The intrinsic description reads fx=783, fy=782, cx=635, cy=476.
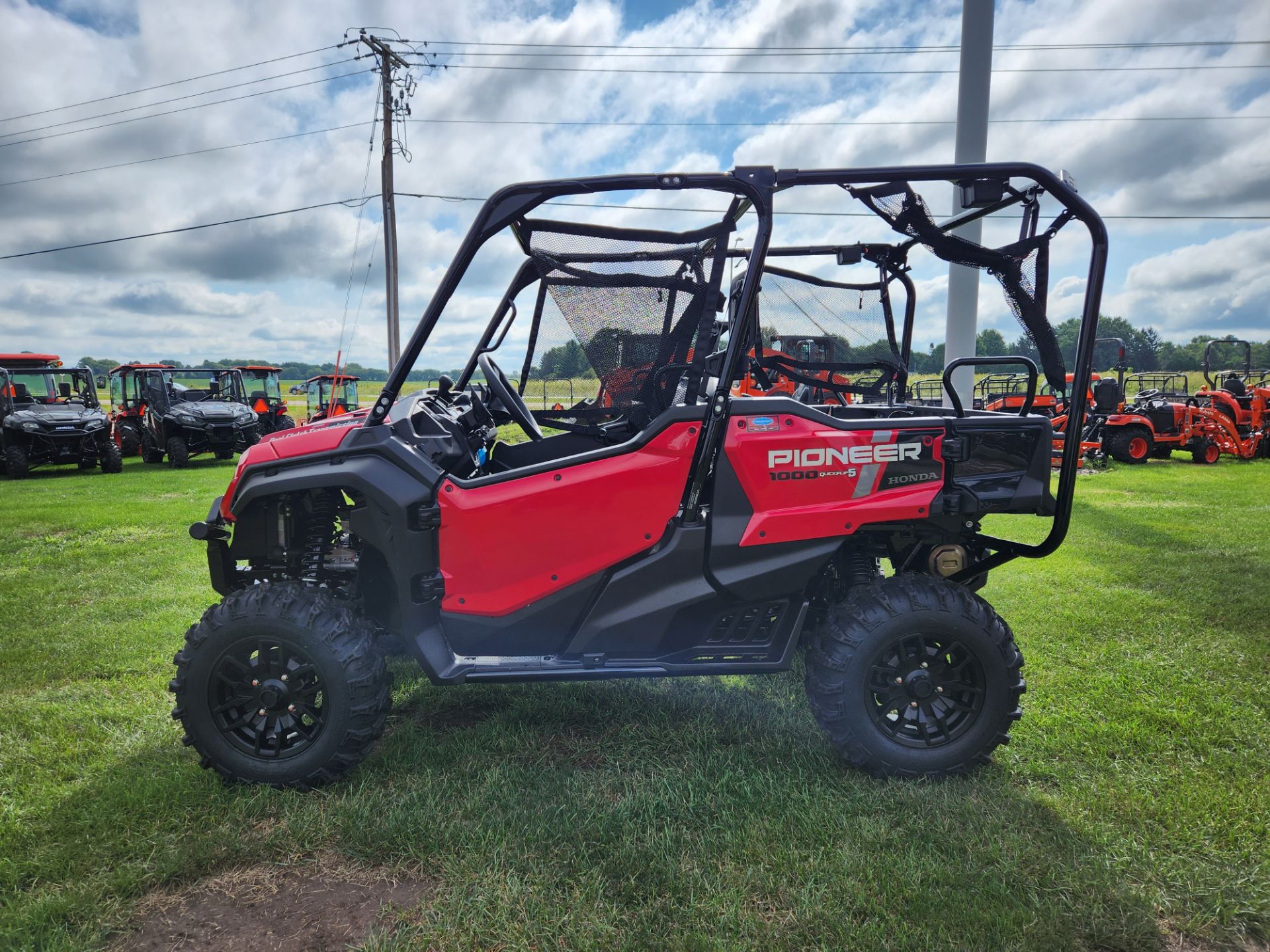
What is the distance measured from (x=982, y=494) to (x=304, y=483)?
255 centimetres

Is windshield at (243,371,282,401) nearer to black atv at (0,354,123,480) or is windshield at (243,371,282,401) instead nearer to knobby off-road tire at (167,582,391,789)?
black atv at (0,354,123,480)

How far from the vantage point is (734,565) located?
9.65 feet

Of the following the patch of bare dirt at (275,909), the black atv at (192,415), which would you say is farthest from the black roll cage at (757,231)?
the black atv at (192,415)

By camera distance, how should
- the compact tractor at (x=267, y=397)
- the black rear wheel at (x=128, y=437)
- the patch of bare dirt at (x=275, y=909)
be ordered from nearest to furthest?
the patch of bare dirt at (x=275, y=909), the black rear wheel at (x=128, y=437), the compact tractor at (x=267, y=397)

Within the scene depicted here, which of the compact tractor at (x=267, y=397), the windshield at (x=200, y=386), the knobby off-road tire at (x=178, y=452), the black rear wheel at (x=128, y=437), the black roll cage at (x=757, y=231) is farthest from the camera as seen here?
the compact tractor at (x=267, y=397)

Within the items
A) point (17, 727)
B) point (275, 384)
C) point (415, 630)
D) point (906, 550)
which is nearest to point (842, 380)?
point (906, 550)

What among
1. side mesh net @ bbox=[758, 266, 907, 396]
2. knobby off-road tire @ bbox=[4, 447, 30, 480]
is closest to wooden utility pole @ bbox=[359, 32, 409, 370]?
knobby off-road tire @ bbox=[4, 447, 30, 480]

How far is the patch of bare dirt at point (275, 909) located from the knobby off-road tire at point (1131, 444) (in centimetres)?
1466

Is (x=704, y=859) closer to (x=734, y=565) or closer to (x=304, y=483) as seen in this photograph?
(x=734, y=565)

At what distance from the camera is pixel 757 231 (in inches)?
111

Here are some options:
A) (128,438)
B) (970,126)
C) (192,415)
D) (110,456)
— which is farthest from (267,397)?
(970,126)

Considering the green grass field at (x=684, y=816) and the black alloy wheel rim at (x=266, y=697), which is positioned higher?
the black alloy wheel rim at (x=266, y=697)

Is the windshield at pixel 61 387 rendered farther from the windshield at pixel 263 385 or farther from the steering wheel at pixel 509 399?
the steering wheel at pixel 509 399

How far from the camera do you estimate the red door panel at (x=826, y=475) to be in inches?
113
